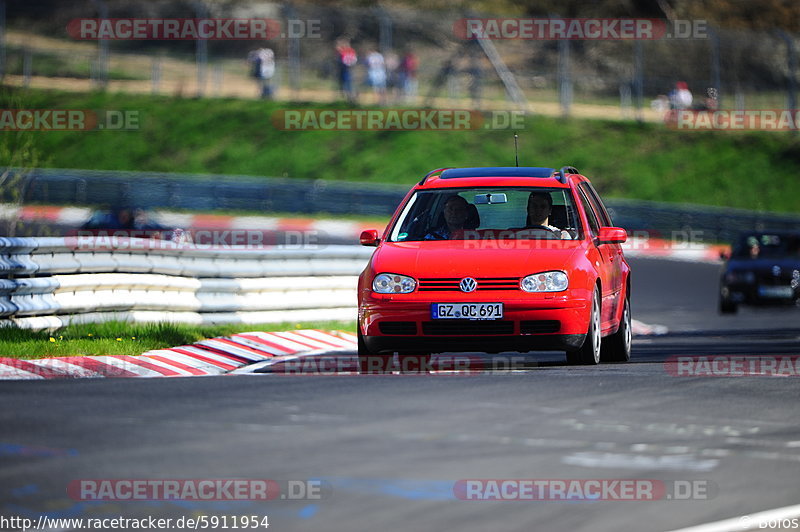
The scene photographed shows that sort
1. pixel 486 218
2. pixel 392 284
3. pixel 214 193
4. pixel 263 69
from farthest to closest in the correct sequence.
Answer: pixel 263 69
pixel 214 193
pixel 486 218
pixel 392 284

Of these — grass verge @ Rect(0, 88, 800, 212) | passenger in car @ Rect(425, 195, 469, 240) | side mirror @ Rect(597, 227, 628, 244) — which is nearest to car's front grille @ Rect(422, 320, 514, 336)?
passenger in car @ Rect(425, 195, 469, 240)

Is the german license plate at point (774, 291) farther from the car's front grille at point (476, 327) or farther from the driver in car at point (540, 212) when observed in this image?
the car's front grille at point (476, 327)

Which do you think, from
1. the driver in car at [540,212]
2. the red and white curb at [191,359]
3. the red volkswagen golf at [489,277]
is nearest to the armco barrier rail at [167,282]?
the red and white curb at [191,359]

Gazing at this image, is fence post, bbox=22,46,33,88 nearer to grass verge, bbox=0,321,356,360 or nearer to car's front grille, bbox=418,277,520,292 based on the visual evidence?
grass verge, bbox=0,321,356,360


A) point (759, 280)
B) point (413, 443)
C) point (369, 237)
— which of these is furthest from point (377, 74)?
point (413, 443)

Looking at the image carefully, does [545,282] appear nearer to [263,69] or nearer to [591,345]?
[591,345]

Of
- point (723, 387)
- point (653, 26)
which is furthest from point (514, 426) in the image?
point (653, 26)

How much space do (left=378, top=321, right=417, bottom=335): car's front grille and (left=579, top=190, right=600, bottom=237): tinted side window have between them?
2.09 metres

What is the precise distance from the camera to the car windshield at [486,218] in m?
12.6

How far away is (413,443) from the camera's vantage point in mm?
7918

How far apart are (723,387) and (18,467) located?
5318 mm

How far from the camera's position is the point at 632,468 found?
7.37 meters

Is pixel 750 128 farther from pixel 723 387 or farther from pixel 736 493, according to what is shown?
pixel 736 493

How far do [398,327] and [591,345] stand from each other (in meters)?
1.57
